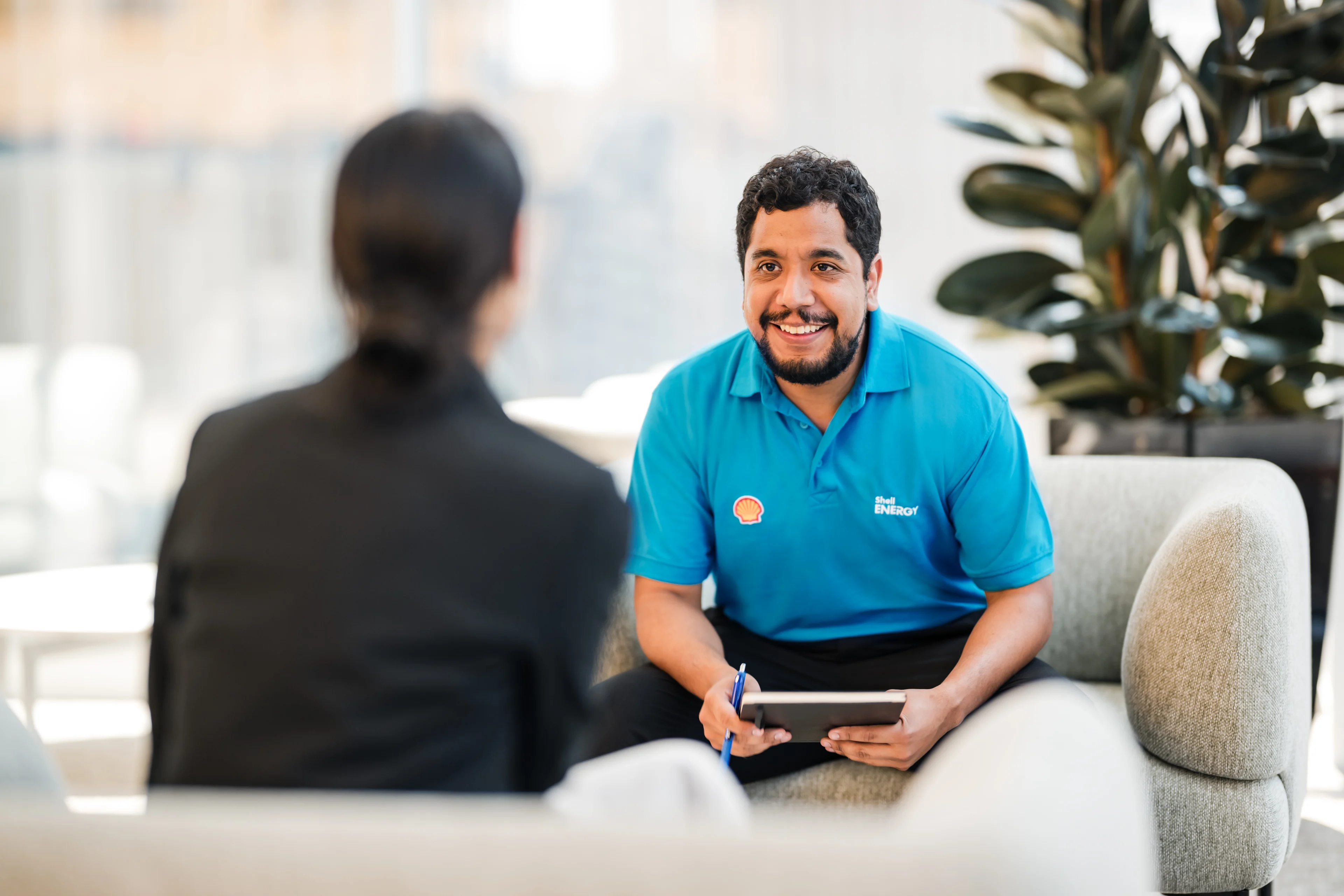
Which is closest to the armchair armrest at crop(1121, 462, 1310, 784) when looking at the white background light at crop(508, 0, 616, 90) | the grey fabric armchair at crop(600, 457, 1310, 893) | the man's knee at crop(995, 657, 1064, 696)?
the grey fabric armchair at crop(600, 457, 1310, 893)

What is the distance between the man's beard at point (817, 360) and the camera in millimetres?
1965

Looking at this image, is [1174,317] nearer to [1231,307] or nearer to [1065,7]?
[1231,307]

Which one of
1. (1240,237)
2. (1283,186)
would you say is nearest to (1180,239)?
(1240,237)

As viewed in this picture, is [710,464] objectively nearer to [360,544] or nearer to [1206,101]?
[360,544]

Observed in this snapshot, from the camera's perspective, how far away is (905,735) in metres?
1.70

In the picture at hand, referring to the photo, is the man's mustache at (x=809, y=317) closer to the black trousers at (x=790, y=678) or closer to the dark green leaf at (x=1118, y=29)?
the black trousers at (x=790, y=678)

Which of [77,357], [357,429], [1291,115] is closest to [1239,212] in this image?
[1291,115]

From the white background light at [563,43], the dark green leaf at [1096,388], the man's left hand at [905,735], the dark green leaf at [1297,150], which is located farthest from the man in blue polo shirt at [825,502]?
the white background light at [563,43]

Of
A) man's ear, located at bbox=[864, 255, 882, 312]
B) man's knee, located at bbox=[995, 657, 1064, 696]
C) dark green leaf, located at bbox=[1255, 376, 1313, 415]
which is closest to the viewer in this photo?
man's knee, located at bbox=[995, 657, 1064, 696]

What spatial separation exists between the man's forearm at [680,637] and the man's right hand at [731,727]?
45mm

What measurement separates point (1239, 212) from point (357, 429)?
2375 mm

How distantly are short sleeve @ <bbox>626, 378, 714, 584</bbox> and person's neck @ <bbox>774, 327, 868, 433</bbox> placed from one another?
170 mm

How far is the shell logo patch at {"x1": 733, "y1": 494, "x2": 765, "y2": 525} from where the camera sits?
1.99 meters

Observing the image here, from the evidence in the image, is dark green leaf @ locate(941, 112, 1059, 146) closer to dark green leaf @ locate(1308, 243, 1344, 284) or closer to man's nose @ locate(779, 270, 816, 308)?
dark green leaf @ locate(1308, 243, 1344, 284)
